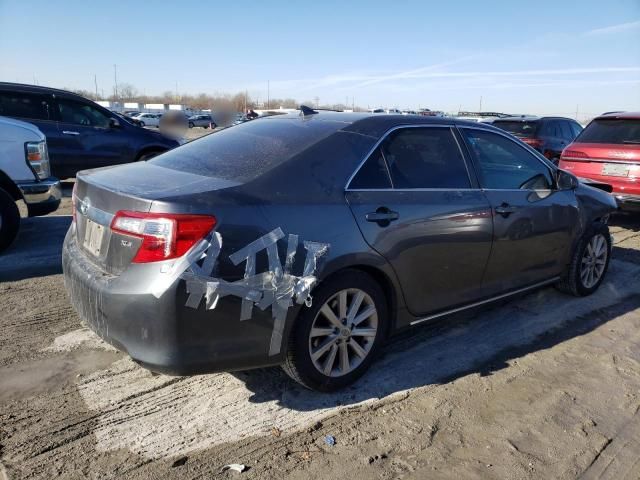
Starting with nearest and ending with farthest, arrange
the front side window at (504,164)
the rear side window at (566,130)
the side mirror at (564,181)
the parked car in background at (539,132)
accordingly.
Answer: the front side window at (504,164) < the side mirror at (564,181) < the parked car in background at (539,132) < the rear side window at (566,130)

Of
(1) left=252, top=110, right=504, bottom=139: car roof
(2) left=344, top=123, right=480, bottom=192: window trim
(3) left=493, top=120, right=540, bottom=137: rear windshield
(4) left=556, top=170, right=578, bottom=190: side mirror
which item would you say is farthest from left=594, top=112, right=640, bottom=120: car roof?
(2) left=344, top=123, right=480, bottom=192: window trim

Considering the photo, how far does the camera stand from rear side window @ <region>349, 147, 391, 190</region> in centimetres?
319

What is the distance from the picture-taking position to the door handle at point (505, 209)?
3.88 m

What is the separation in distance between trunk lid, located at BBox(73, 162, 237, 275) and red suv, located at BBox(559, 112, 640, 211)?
258 inches

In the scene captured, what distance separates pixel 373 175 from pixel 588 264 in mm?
2862

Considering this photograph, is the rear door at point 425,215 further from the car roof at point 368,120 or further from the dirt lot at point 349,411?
the dirt lot at point 349,411

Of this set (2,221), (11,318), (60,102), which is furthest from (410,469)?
(60,102)

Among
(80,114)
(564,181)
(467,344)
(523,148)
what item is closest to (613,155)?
(564,181)

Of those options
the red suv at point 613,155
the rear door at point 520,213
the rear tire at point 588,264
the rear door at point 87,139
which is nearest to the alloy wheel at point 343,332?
the rear door at point 520,213

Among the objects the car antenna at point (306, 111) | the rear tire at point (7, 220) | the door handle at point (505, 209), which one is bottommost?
the rear tire at point (7, 220)

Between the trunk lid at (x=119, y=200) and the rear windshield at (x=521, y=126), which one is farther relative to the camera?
the rear windshield at (x=521, y=126)

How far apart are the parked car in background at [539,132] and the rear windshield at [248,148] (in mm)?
9521

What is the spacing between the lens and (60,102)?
8.98 m

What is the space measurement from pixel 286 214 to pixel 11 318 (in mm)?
2588
